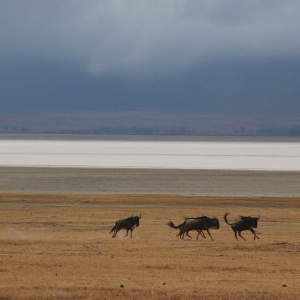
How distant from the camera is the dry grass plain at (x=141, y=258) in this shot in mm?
12641

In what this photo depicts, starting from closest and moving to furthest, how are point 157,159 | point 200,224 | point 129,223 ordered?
point 200,224
point 129,223
point 157,159

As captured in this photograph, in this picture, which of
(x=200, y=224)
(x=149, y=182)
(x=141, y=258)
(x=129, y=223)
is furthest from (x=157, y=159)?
(x=141, y=258)

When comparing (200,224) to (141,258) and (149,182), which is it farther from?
(149,182)

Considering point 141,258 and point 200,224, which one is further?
point 200,224

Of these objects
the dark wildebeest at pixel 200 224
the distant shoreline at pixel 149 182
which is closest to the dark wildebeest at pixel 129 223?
the dark wildebeest at pixel 200 224

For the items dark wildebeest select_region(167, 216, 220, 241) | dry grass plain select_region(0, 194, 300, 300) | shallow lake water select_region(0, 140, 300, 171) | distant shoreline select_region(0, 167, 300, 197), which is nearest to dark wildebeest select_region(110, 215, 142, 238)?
dry grass plain select_region(0, 194, 300, 300)

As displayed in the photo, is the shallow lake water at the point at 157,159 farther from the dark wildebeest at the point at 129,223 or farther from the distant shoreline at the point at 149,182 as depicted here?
the dark wildebeest at the point at 129,223

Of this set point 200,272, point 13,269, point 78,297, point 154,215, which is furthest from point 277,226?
point 78,297

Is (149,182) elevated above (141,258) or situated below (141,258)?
above

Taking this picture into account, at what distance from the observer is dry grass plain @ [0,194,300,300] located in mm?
12641

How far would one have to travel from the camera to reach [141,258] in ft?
53.7

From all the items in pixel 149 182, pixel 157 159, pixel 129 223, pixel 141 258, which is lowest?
pixel 141 258

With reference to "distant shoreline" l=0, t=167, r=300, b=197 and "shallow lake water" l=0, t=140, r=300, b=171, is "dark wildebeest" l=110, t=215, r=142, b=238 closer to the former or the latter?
"distant shoreline" l=0, t=167, r=300, b=197

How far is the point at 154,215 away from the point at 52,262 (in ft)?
36.5
